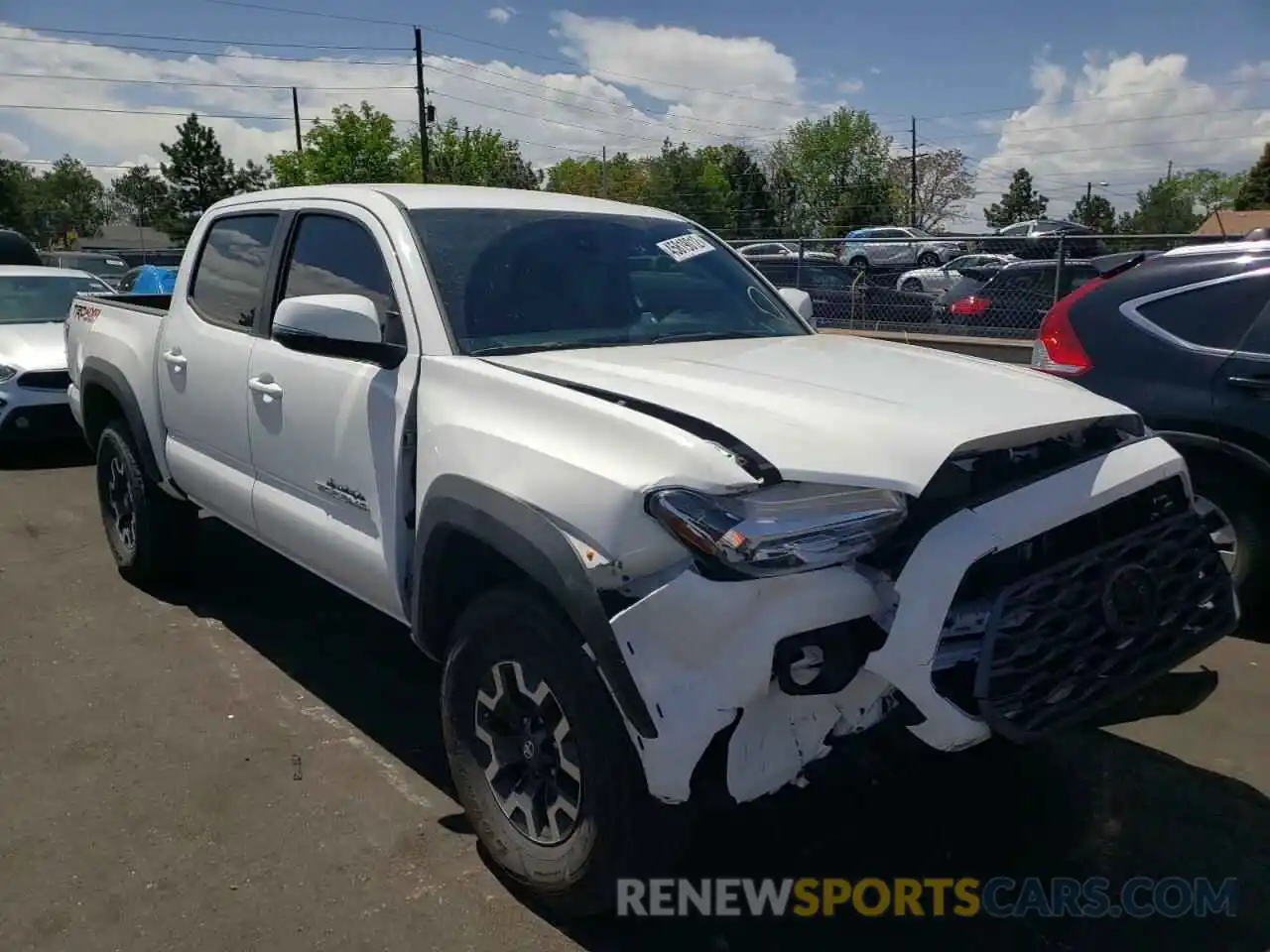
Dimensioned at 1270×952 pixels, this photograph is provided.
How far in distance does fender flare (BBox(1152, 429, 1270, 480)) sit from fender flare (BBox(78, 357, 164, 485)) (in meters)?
4.47

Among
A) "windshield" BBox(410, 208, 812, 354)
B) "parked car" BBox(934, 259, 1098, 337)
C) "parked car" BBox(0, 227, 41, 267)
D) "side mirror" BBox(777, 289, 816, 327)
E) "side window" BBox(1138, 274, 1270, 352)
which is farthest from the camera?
"parked car" BBox(0, 227, 41, 267)

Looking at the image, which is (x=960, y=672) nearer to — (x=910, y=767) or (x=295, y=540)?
(x=910, y=767)

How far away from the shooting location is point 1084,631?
2463 millimetres

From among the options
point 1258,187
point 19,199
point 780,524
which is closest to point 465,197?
point 780,524

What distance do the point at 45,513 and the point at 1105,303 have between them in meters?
6.74

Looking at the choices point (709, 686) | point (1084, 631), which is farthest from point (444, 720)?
point (1084, 631)

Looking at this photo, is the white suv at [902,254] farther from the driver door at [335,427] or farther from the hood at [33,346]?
the driver door at [335,427]

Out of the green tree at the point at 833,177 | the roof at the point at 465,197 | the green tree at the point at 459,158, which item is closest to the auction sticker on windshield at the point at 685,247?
the roof at the point at 465,197

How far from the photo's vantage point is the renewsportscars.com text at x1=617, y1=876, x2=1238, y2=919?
2.81 metres

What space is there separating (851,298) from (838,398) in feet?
35.2

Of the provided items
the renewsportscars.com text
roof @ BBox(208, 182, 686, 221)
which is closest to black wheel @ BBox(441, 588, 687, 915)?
the renewsportscars.com text

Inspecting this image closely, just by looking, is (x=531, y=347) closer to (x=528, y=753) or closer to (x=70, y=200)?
(x=528, y=753)

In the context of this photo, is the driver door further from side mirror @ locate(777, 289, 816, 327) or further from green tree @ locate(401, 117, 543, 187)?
green tree @ locate(401, 117, 543, 187)

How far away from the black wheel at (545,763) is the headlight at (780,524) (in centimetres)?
42
